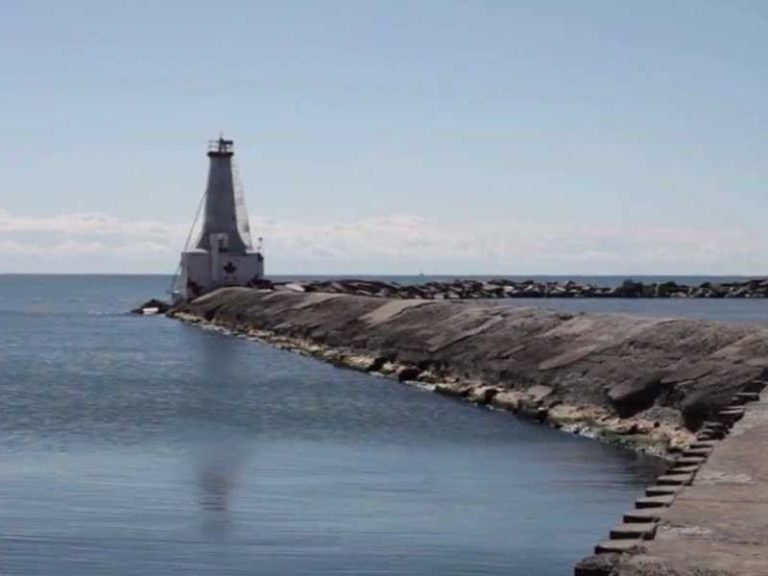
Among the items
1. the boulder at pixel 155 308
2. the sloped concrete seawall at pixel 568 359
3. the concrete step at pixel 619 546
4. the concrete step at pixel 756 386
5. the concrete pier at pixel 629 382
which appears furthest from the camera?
the boulder at pixel 155 308

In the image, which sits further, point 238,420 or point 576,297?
point 576,297

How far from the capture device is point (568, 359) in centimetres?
2667

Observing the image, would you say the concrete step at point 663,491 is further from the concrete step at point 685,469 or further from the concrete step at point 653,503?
the concrete step at point 685,469

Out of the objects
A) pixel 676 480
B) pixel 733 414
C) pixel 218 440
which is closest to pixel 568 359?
pixel 218 440

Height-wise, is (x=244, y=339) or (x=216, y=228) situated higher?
(x=216, y=228)

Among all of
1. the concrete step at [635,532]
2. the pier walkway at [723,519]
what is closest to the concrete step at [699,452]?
the pier walkway at [723,519]

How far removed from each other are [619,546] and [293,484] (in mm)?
7819

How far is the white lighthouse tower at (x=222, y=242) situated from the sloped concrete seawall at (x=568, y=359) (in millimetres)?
18453

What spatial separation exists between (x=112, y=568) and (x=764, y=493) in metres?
4.90

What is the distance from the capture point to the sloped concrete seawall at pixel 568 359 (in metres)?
20.9

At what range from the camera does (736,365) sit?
850 inches

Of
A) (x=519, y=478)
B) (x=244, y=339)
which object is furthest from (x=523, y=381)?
(x=244, y=339)

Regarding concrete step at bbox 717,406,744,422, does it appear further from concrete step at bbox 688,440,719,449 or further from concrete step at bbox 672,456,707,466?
concrete step at bbox 672,456,707,466

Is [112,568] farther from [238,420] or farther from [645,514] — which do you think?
[238,420]
